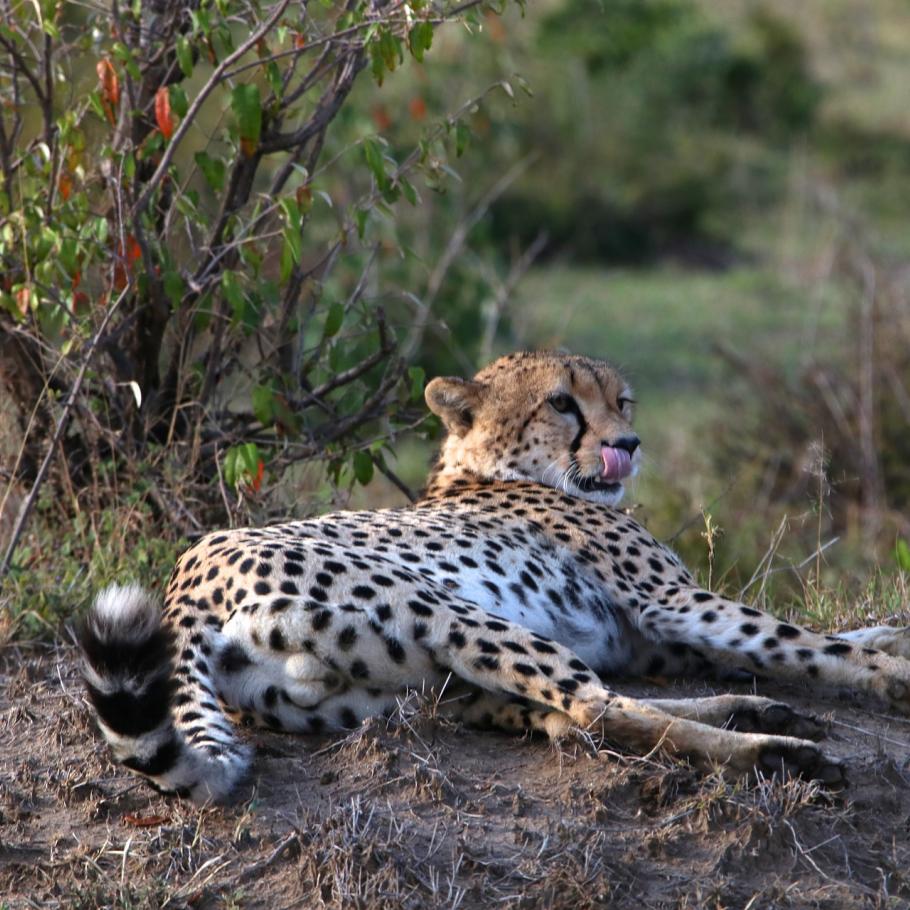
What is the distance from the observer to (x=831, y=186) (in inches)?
515

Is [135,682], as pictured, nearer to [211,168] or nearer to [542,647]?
[542,647]

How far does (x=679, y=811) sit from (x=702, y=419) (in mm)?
5604

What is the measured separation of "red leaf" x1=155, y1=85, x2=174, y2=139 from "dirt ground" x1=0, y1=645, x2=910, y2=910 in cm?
152

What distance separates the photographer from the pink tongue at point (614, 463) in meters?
3.84

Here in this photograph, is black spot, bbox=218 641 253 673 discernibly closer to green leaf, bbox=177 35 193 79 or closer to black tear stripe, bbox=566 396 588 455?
black tear stripe, bbox=566 396 588 455

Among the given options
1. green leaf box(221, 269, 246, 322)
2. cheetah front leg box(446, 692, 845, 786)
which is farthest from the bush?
cheetah front leg box(446, 692, 845, 786)

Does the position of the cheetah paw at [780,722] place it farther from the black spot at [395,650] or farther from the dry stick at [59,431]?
the dry stick at [59,431]

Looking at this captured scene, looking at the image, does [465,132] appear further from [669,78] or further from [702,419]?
[669,78]

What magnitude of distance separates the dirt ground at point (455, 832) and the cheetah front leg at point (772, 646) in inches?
6.8

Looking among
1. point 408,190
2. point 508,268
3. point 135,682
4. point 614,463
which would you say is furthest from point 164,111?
point 508,268

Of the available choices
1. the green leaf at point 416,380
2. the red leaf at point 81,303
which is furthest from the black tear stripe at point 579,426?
the red leaf at point 81,303

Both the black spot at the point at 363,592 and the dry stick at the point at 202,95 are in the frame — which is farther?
the dry stick at the point at 202,95

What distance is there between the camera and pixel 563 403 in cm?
391

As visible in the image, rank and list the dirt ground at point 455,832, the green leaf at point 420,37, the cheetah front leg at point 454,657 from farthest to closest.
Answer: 1. the green leaf at point 420,37
2. the cheetah front leg at point 454,657
3. the dirt ground at point 455,832
